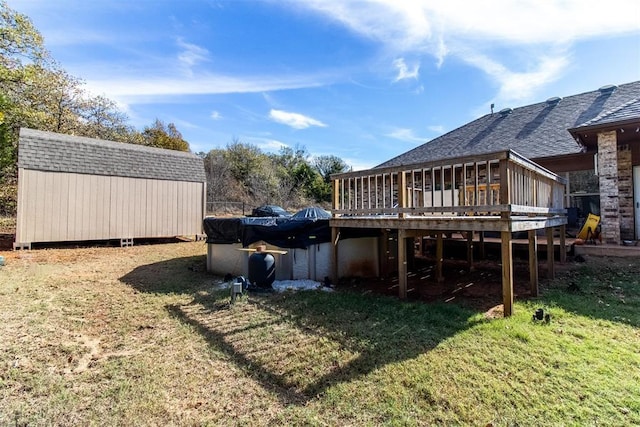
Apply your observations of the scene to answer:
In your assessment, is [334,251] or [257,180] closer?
[334,251]

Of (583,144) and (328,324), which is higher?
(583,144)

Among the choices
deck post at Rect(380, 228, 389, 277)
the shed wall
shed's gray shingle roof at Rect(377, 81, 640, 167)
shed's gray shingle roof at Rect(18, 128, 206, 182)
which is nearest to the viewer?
deck post at Rect(380, 228, 389, 277)

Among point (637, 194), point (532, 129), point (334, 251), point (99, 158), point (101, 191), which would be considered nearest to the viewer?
point (334, 251)

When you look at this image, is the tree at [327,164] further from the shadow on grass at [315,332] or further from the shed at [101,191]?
the shadow on grass at [315,332]

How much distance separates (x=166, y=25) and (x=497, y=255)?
37.1 feet

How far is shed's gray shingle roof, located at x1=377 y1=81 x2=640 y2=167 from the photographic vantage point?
32.4 ft

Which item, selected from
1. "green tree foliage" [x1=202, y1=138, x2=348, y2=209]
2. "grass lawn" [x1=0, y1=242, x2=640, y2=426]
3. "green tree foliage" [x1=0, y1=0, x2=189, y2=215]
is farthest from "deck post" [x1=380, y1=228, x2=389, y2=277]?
"green tree foliage" [x1=202, y1=138, x2=348, y2=209]

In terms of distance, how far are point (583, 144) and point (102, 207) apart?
14859 mm

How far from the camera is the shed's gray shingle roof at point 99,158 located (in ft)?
30.5

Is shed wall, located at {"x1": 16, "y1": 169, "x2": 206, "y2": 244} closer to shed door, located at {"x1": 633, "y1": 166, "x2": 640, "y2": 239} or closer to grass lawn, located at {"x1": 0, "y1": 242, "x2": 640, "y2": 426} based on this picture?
grass lawn, located at {"x1": 0, "y1": 242, "x2": 640, "y2": 426}

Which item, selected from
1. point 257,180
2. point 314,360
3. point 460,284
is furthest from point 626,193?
point 257,180

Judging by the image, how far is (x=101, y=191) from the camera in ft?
33.5

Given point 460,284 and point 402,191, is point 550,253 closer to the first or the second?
point 460,284

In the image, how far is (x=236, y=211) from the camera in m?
19.9
